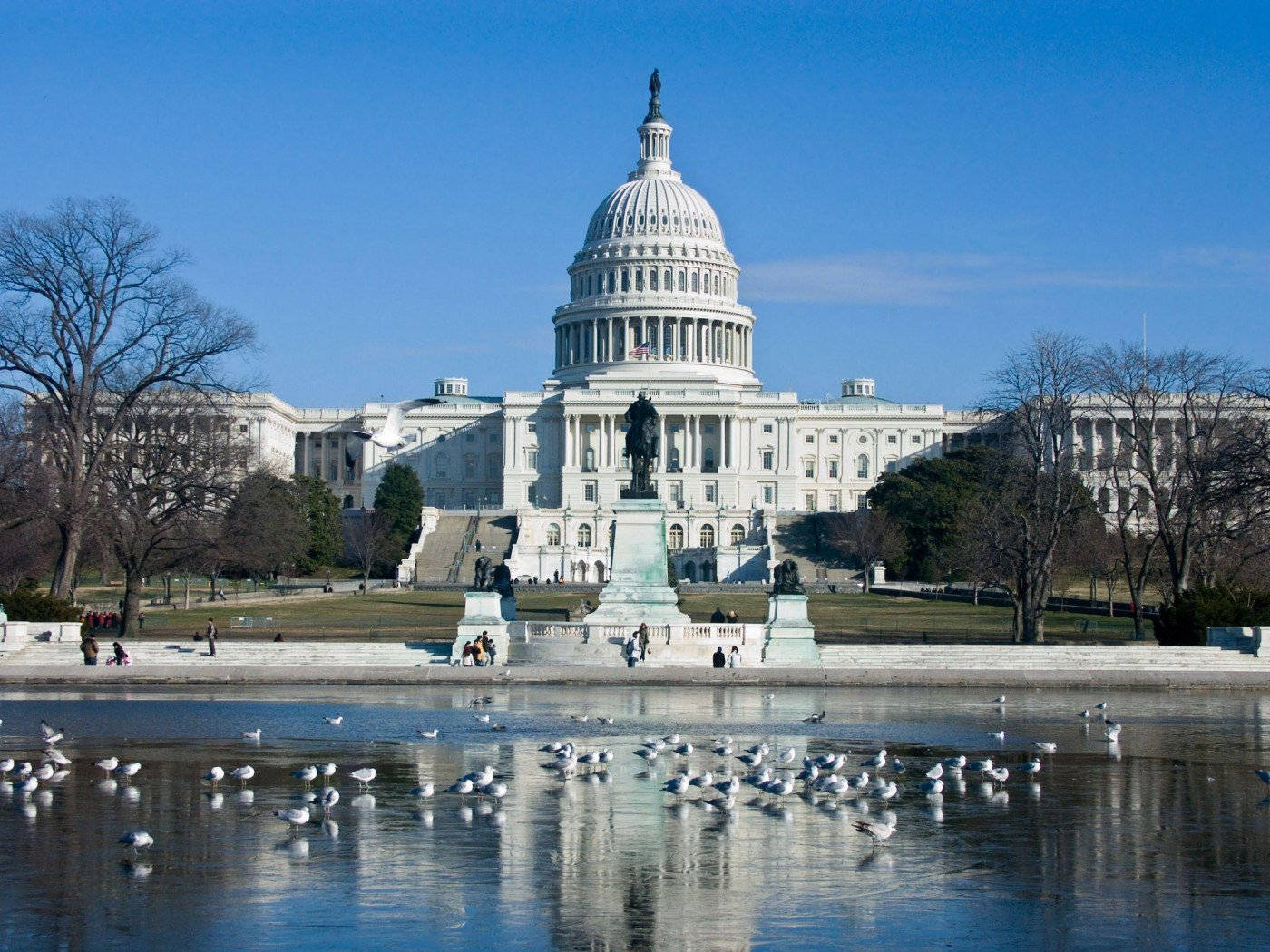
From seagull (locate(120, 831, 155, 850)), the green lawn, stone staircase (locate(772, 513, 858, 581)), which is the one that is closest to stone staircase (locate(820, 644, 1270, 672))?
the green lawn

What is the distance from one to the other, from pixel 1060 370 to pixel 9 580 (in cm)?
4320

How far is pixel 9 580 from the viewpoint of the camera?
77.2 m

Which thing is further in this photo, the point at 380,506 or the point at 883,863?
the point at 380,506

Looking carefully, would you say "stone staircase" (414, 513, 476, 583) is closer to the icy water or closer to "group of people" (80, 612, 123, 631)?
"group of people" (80, 612, 123, 631)

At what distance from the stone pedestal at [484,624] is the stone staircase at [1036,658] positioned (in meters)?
8.08

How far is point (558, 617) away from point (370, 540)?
170 feet

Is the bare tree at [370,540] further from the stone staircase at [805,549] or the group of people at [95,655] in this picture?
the group of people at [95,655]

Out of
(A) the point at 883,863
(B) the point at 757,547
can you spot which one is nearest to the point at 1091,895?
(A) the point at 883,863

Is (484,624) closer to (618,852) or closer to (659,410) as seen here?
(618,852)

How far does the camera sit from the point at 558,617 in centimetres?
6806

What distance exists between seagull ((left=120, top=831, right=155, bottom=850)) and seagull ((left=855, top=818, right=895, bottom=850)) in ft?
22.4

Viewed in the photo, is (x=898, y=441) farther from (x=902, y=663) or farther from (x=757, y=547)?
(x=902, y=663)

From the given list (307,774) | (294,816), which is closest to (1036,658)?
(307,774)

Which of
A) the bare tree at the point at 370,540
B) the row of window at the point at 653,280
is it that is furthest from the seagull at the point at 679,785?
the row of window at the point at 653,280
